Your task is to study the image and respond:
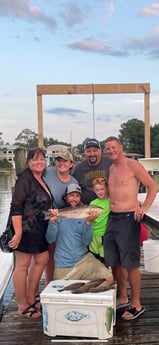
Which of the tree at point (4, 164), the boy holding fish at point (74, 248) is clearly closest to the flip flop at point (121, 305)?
the boy holding fish at point (74, 248)

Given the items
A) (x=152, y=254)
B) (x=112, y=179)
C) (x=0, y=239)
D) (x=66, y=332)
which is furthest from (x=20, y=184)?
(x=152, y=254)

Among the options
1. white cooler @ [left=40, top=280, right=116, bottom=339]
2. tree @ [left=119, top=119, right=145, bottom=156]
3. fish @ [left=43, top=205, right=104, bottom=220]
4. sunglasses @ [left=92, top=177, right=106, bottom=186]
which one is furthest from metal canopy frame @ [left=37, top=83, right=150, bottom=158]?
tree @ [left=119, top=119, right=145, bottom=156]

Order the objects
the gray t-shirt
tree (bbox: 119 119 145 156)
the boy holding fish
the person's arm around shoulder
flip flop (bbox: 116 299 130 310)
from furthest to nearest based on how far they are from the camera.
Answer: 1. tree (bbox: 119 119 145 156)
2. flip flop (bbox: 116 299 130 310)
3. the gray t-shirt
4. the boy holding fish
5. the person's arm around shoulder

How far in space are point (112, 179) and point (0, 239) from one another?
1.14 meters

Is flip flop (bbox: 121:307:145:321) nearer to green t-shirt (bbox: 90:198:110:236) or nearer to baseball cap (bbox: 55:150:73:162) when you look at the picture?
green t-shirt (bbox: 90:198:110:236)

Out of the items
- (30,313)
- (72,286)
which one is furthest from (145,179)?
(30,313)

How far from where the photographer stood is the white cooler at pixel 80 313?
3.05 metres

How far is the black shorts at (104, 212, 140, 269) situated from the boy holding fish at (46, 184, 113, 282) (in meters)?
0.17

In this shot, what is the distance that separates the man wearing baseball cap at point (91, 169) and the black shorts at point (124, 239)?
1.29ft

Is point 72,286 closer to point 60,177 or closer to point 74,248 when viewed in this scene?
point 74,248

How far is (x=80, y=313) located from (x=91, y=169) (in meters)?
1.37

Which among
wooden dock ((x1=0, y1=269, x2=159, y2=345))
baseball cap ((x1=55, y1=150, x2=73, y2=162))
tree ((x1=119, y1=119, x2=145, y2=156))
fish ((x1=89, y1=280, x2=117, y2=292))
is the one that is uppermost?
tree ((x1=119, y1=119, x2=145, y2=156))

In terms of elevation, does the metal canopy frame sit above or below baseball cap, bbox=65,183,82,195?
above

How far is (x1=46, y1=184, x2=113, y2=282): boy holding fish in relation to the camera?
346 cm
